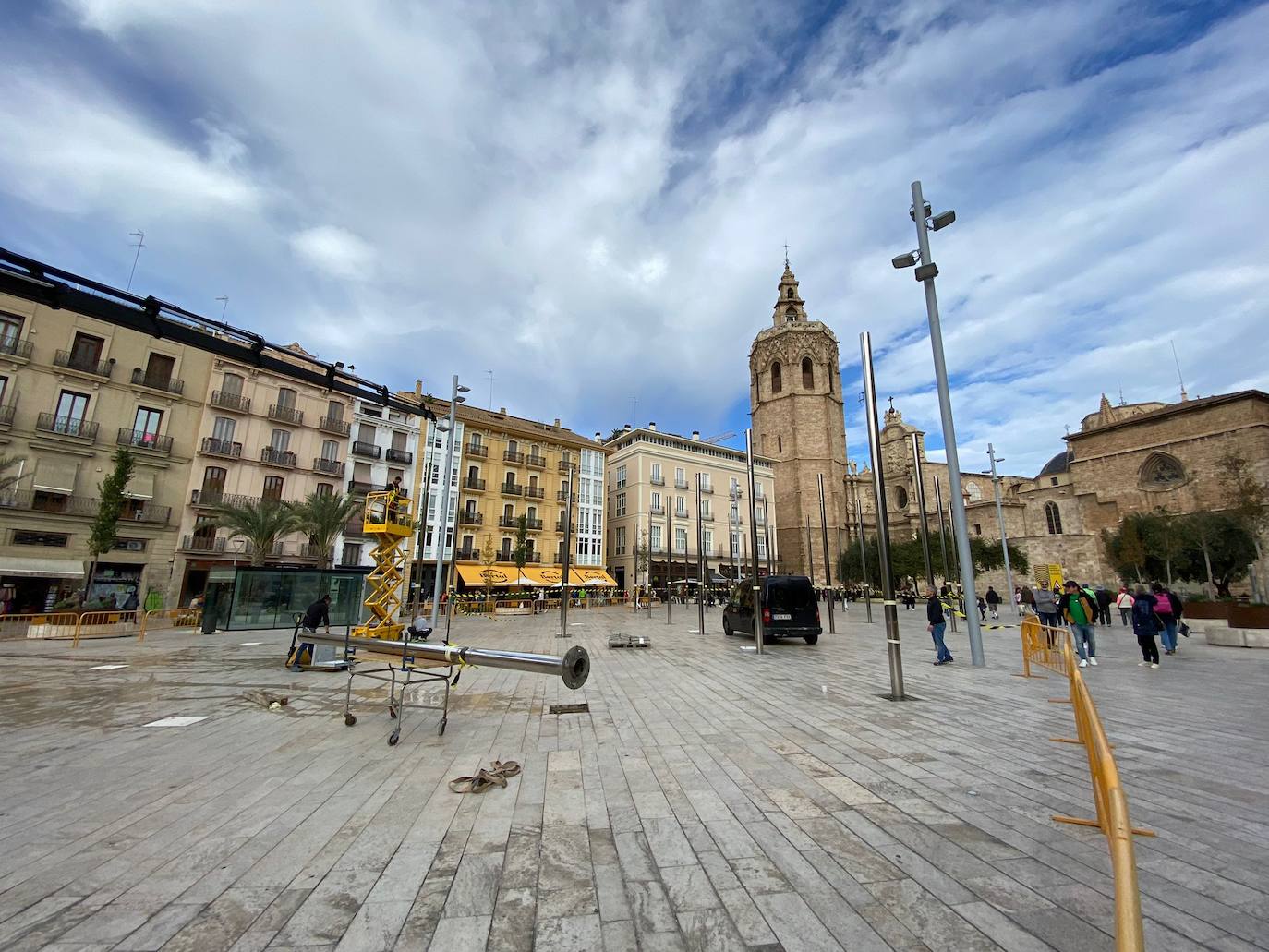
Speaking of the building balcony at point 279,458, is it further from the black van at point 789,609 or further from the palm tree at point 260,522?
the black van at point 789,609

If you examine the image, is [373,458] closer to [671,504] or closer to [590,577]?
[590,577]

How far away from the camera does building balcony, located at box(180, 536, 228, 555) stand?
95.8 ft

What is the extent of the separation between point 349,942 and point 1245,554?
4632 cm

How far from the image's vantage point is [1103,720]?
21.1ft

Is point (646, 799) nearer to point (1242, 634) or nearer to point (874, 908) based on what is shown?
A: point (874, 908)

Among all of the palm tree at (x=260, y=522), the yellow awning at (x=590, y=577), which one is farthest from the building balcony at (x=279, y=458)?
the yellow awning at (x=590, y=577)

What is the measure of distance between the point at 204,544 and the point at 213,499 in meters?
2.61

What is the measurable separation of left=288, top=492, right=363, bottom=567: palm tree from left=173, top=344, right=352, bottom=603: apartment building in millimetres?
900

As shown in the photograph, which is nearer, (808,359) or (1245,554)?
(1245,554)

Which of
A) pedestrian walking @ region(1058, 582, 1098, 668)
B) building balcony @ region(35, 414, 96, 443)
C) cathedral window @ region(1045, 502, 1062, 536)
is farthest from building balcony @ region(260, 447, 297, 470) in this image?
cathedral window @ region(1045, 502, 1062, 536)

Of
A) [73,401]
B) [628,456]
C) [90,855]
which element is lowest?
[90,855]

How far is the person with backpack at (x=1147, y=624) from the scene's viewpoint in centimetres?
1073

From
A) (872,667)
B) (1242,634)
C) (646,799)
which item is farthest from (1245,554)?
(646,799)

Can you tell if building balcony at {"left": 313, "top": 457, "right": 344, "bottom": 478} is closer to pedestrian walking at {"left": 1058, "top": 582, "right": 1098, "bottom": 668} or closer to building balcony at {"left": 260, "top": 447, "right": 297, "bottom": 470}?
building balcony at {"left": 260, "top": 447, "right": 297, "bottom": 470}
